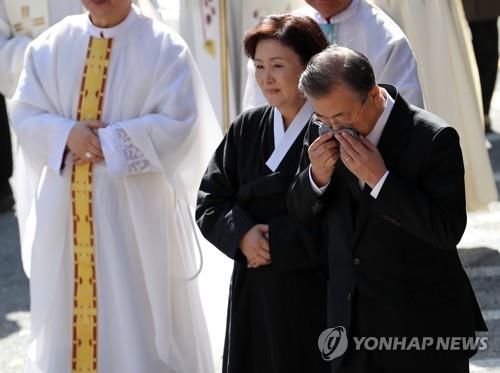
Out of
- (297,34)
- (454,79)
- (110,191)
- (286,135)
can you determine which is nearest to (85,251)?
(110,191)

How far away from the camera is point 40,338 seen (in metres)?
5.61

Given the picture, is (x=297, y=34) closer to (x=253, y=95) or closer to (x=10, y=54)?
(x=253, y=95)

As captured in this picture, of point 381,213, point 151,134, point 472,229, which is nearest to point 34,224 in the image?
point 151,134

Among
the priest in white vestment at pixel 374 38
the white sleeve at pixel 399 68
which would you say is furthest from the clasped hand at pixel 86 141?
the white sleeve at pixel 399 68

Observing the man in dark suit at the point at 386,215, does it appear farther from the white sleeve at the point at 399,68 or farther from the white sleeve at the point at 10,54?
the white sleeve at the point at 10,54

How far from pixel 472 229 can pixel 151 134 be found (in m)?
3.20

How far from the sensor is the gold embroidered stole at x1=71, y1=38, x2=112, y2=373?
17.9 ft

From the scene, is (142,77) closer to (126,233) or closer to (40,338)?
(126,233)

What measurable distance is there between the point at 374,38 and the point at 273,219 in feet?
4.78

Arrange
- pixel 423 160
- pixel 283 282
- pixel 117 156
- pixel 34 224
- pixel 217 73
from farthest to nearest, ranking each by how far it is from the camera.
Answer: pixel 217 73, pixel 34 224, pixel 117 156, pixel 283 282, pixel 423 160

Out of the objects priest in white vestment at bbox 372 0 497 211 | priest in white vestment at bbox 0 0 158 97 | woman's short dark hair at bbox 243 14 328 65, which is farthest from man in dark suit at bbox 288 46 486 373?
priest in white vestment at bbox 372 0 497 211

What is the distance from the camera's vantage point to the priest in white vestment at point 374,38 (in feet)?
18.2

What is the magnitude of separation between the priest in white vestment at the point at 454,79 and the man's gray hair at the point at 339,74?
11.8ft

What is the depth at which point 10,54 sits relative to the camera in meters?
7.05
